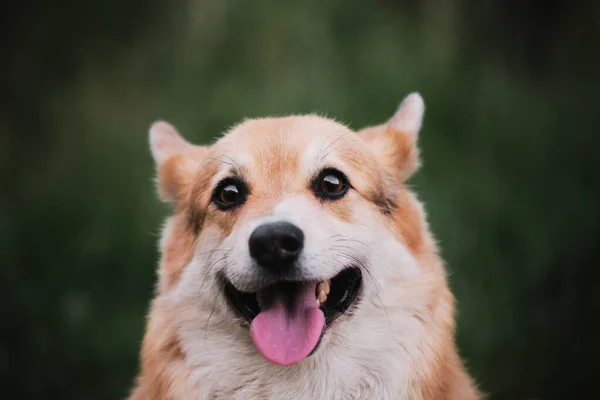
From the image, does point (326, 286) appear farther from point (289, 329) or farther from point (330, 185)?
point (330, 185)

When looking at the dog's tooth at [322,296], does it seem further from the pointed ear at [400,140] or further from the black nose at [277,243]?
the pointed ear at [400,140]

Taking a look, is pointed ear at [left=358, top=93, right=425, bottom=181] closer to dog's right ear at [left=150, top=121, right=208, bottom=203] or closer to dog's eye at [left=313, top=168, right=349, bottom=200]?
dog's eye at [left=313, top=168, right=349, bottom=200]

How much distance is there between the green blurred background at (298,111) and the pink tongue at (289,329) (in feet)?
9.49

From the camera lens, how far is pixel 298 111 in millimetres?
7973

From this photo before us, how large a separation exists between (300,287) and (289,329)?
0.23m

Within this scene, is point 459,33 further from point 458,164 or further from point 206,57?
point 206,57

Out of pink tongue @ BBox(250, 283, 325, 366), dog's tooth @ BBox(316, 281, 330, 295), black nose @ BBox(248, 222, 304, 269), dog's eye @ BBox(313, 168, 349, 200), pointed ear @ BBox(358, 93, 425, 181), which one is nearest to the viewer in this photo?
black nose @ BBox(248, 222, 304, 269)

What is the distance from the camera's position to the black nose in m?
3.22

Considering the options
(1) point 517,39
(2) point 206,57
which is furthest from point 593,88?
(2) point 206,57

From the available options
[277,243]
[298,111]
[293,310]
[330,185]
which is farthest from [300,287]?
[298,111]

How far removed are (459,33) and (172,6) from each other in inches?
147

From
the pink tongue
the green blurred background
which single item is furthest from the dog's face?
the green blurred background

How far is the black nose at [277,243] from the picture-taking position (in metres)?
3.22

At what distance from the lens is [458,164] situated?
25.1 feet
